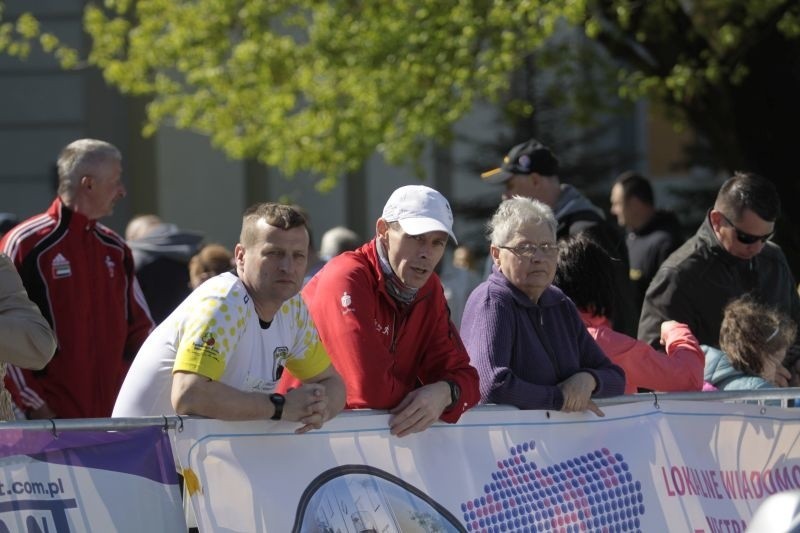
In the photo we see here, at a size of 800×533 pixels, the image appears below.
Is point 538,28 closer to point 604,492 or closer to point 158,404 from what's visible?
point 604,492

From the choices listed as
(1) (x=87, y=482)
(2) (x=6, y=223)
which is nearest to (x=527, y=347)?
(1) (x=87, y=482)

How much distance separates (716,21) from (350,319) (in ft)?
34.5

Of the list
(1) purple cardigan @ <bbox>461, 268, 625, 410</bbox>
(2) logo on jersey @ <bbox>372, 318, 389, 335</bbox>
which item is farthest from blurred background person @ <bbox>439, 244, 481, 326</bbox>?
(2) logo on jersey @ <bbox>372, 318, 389, 335</bbox>

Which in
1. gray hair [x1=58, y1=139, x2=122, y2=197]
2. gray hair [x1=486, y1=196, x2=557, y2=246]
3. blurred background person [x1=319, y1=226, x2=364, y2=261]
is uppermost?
gray hair [x1=58, y1=139, x2=122, y2=197]

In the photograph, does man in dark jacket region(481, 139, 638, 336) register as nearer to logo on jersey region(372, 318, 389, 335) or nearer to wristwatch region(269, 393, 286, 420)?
logo on jersey region(372, 318, 389, 335)

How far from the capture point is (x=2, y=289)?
436cm

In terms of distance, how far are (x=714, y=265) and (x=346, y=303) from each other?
254 cm

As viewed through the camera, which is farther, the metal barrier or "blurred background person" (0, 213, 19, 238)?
"blurred background person" (0, 213, 19, 238)

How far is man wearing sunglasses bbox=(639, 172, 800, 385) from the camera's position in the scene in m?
6.59

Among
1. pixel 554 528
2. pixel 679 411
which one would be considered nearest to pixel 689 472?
pixel 679 411

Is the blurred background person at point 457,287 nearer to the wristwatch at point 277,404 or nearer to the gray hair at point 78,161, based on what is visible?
the gray hair at point 78,161

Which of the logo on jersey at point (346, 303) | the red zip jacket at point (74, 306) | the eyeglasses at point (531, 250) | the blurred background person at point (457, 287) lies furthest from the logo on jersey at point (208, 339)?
the blurred background person at point (457, 287)

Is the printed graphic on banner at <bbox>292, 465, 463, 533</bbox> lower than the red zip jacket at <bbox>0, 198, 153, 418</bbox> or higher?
lower

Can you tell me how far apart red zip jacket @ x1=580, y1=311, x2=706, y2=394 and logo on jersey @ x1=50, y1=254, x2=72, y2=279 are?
223 centimetres
